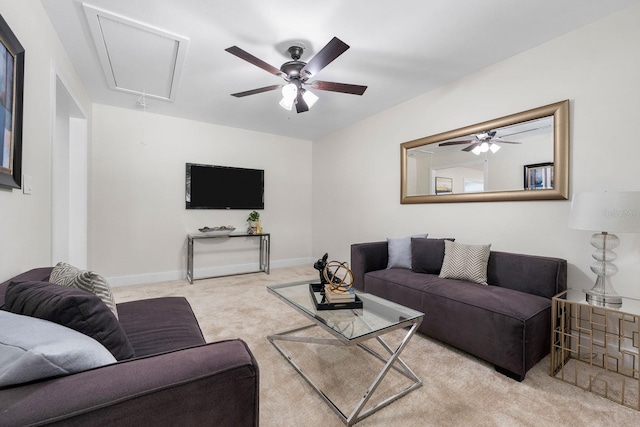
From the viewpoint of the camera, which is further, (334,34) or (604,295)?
(334,34)

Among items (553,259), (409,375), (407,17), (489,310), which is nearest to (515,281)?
(553,259)

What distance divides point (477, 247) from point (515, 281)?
1.27 feet

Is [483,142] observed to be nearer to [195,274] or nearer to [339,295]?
[339,295]

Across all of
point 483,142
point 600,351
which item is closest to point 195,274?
point 483,142

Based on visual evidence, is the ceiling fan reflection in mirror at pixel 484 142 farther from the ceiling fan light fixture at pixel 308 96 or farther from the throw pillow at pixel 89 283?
the throw pillow at pixel 89 283

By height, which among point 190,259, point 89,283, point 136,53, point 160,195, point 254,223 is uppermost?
point 136,53

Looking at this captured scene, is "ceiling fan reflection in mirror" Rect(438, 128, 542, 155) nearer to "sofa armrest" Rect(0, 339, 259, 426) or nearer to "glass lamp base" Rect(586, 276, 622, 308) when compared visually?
"glass lamp base" Rect(586, 276, 622, 308)

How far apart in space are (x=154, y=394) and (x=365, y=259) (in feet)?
8.03

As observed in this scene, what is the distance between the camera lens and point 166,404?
691 mm

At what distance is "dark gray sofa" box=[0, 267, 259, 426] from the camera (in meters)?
0.60

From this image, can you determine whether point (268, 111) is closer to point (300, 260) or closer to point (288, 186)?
point (288, 186)

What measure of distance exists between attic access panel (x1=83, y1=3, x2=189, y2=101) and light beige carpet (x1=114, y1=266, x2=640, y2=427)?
248 cm

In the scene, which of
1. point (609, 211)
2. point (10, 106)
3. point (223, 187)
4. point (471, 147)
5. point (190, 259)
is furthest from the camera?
point (223, 187)

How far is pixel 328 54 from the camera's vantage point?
196 cm
